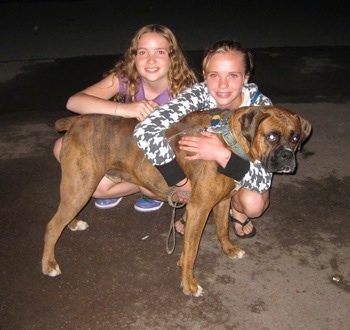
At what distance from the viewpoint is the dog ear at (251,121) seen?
9.27 feet

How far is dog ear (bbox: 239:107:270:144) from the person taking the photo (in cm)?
282

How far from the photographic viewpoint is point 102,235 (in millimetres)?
4082

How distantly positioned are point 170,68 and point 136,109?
22.8 inches

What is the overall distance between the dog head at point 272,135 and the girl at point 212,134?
22cm

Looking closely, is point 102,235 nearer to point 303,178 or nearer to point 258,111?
point 258,111

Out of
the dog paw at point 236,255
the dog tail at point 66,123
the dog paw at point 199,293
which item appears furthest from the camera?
the dog paw at point 236,255

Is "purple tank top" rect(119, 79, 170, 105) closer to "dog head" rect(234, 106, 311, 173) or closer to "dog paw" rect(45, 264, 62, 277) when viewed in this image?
"dog head" rect(234, 106, 311, 173)

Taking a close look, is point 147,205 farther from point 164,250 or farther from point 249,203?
point 249,203

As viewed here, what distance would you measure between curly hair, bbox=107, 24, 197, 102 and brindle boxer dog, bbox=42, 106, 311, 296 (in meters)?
0.63

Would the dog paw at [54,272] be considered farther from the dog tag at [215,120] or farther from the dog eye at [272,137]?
the dog eye at [272,137]

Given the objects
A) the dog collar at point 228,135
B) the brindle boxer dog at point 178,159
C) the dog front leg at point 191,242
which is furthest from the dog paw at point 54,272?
the dog collar at point 228,135

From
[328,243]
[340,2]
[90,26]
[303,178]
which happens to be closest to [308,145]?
[303,178]

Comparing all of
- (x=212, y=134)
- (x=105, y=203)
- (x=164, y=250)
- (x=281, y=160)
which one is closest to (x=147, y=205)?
(x=105, y=203)

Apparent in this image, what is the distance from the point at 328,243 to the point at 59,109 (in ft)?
16.7
